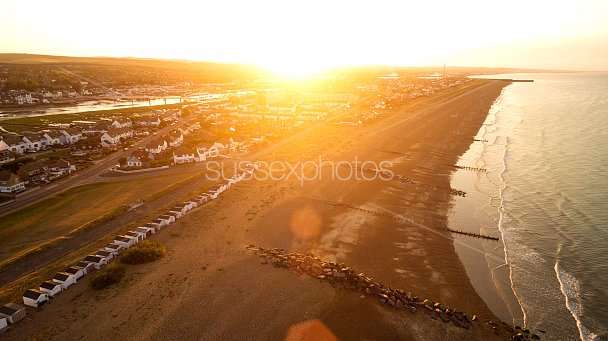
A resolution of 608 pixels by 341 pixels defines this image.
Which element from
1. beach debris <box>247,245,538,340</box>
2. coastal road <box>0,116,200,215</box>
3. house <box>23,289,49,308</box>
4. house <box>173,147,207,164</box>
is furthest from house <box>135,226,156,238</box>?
house <box>173,147,207,164</box>

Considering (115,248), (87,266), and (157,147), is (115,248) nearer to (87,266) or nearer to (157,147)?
(87,266)

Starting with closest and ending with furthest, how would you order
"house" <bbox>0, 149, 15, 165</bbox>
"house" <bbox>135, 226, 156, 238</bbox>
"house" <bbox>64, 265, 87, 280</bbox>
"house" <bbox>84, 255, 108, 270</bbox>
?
"house" <bbox>64, 265, 87, 280</bbox> → "house" <bbox>84, 255, 108, 270</bbox> → "house" <bbox>135, 226, 156, 238</bbox> → "house" <bbox>0, 149, 15, 165</bbox>

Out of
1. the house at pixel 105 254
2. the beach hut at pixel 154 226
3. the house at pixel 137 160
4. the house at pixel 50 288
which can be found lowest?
the house at pixel 50 288

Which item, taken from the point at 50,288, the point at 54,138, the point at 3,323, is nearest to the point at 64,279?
the point at 50,288

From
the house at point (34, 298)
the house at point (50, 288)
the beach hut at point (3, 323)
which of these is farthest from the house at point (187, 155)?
the beach hut at point (3, 323)

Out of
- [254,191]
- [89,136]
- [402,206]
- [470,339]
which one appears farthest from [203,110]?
[470,339]

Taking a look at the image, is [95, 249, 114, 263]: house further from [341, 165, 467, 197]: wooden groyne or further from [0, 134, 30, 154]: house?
[0, 134, 30, 154]: house

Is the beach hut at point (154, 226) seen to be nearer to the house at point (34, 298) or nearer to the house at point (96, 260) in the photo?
the house at point (96, 260)
